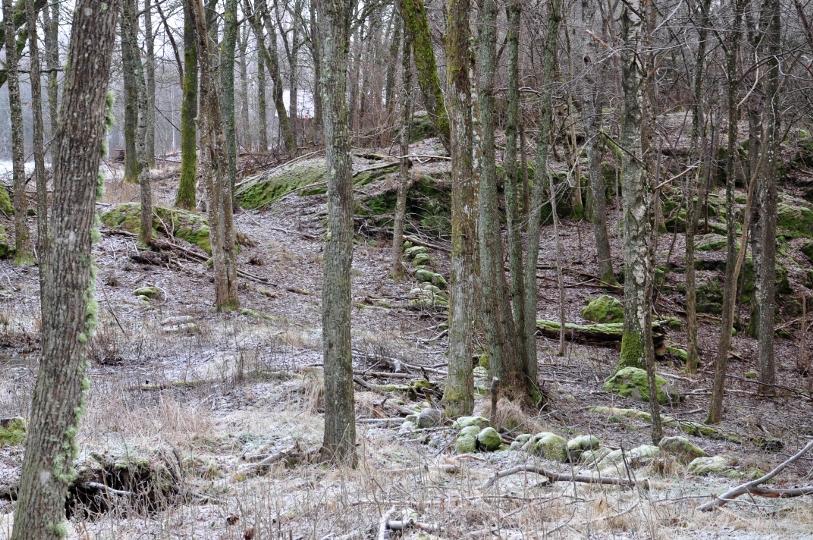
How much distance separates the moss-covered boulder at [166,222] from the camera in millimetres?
16688

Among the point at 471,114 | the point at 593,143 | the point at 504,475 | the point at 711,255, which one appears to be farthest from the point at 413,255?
the point at 504,475

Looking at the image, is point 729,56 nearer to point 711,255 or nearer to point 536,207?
point 536,207

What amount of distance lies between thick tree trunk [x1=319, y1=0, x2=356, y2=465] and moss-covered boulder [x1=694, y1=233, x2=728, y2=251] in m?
15.8

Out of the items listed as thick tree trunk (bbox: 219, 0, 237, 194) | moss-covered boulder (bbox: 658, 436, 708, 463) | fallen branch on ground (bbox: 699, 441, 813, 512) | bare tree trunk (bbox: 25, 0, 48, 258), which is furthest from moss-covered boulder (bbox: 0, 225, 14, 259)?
fallen branch on ground (bbox: 699, 441, 813, 512)

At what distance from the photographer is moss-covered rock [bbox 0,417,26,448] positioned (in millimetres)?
5973

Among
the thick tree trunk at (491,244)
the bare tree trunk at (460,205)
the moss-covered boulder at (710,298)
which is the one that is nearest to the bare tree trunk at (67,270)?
the bare tree trunk at (460,205)

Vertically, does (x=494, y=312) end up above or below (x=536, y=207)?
below

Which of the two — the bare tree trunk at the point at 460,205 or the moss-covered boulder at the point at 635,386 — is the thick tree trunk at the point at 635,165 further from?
the moss-covered boulder at the point at 635,386

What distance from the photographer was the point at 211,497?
5066mm

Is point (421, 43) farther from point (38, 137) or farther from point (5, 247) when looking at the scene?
point (5, 247)

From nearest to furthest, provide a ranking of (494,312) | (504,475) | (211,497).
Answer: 1. (211,497)
2. (504,475)
3. (494,312)

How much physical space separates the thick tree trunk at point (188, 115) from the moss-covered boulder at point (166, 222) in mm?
1052

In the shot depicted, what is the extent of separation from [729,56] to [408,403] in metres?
6.01

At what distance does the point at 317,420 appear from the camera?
7535 millimetres
